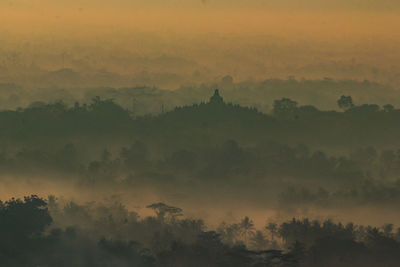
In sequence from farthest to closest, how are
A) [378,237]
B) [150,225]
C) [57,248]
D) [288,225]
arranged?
1. [150,225]
2. [288,225]
3. [378,237]
4. [57,248]

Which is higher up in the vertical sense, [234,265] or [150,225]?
[150,225]

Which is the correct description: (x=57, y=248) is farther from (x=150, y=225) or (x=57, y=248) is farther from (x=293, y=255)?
(x=150, y=225)

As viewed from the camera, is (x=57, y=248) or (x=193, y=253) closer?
(x=193, y=253)

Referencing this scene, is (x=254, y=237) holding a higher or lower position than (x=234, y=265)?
higher

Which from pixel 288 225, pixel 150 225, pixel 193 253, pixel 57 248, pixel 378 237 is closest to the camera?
pixel 193 253

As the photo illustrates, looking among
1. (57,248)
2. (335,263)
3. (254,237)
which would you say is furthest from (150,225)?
(335,263)

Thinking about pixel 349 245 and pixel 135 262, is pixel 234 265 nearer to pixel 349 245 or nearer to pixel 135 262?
pixel 135 262

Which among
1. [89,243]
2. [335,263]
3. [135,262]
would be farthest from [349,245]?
[89,243]

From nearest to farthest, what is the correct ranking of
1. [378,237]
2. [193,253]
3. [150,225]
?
1. [193,253]
2. [378,237]
3. [150,225]

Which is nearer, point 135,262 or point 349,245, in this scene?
point 135,262
